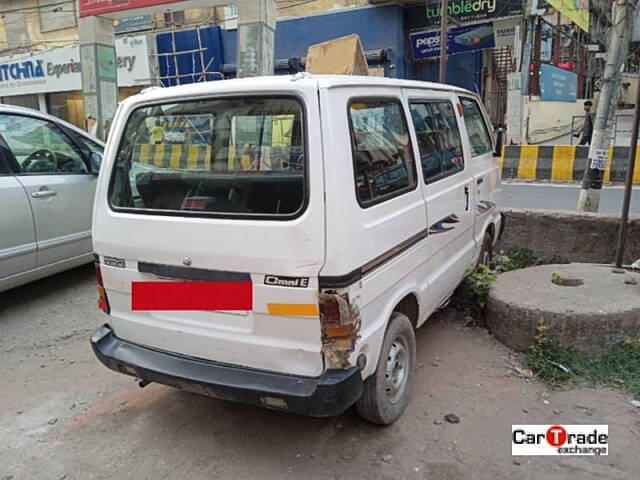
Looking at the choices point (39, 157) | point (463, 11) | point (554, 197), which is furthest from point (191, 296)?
point (463, 11)

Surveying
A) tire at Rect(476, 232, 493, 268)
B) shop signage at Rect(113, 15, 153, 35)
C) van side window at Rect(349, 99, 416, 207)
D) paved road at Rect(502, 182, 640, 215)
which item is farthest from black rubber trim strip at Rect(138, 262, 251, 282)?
shop signage at Rect(113, 15, 153, 35)

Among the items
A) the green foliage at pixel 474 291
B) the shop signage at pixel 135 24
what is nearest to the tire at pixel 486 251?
the green foliage at pixel 474 291

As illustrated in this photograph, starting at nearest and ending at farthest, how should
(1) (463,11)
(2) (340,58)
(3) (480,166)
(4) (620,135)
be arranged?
(3) (480,166)
(2) (340,58)
(1) (463,11)
(4) (620,135)

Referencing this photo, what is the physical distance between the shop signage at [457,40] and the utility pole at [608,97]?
27.4 feet

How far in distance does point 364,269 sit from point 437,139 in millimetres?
1433

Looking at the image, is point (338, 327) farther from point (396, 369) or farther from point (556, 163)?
point (556, 163)

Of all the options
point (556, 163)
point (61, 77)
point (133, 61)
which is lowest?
point (556, 163)

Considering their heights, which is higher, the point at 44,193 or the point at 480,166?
the point at 480,166

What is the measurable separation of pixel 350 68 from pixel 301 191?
3523 mm

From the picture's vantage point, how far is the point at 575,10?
1029 centimetres

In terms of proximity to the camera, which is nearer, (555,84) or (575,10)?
(575,10)

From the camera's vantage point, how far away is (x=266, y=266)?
7.50ft

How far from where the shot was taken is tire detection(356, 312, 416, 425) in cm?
264

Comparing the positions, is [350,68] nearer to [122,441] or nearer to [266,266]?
[266,266]
